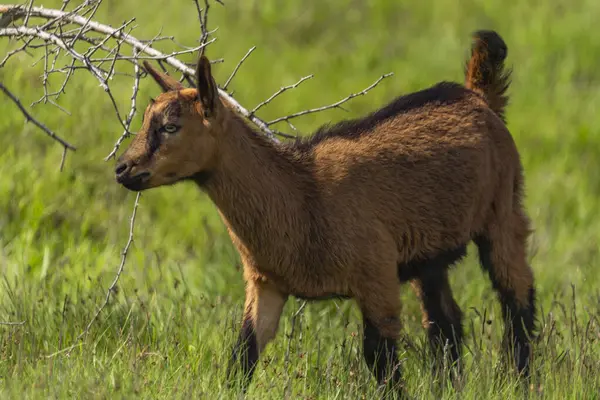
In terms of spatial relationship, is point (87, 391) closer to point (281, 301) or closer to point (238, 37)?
point (281, 301)

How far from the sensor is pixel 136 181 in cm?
545

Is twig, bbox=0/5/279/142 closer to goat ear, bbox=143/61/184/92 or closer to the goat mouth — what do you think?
goat ear, bbox=143/61/184/92

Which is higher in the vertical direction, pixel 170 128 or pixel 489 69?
pixel 489 69

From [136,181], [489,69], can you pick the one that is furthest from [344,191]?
[489,69]

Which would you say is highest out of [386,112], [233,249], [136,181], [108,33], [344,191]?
[108,33]

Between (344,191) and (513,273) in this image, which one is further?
(513,273)

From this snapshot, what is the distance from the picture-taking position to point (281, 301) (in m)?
6.14

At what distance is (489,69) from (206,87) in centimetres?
236

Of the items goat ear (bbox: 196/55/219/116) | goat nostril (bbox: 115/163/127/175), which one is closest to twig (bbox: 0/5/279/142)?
goat ear (bbox: 196/55/219/116)

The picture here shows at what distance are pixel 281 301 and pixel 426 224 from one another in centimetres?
93

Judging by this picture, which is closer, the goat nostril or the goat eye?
the goat nostril

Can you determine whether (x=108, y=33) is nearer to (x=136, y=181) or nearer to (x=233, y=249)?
(x=136, y=181)

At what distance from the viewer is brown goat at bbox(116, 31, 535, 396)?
5677 mm

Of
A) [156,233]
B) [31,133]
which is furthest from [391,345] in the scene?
[31,133]
